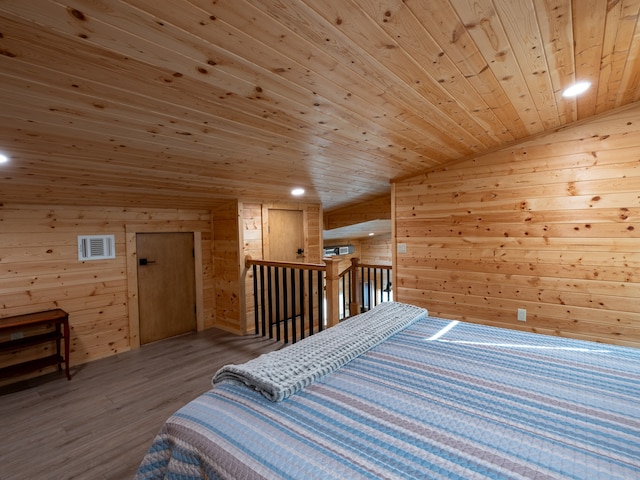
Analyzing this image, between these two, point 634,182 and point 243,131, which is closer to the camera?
point 243,131

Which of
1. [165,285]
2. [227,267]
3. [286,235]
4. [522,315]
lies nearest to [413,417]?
[522,315]

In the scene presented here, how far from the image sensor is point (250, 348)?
3.69m

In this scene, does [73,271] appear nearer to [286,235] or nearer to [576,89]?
[286,235]

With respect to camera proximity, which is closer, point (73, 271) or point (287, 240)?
point (73, 271)

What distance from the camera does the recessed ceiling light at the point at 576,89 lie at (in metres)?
2.23

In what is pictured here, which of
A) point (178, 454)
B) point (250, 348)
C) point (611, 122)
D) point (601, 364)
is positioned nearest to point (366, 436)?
point (178, 454)

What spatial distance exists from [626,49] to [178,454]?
2948 millimetres

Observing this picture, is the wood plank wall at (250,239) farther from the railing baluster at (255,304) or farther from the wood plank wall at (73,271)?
the wood plank wall at (73,271)

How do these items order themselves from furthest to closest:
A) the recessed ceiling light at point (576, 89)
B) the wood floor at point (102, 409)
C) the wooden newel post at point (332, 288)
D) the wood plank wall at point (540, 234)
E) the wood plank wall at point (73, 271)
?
the wooden newel post at point (332, 288) < the wood plank wall at point (73, 271) < the wood plank wall at point (540, 234) < the recessed ceiling light at point (576, 89) < the wood floor at point (102, 409)

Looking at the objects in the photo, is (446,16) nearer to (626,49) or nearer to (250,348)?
(626,49)

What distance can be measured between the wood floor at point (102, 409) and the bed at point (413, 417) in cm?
136

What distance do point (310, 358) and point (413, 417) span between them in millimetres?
495

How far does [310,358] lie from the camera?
1.34 meters

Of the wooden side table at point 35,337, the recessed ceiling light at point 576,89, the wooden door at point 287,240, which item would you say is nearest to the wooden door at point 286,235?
the wooden door at point 287,240
